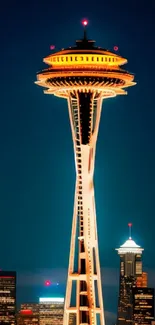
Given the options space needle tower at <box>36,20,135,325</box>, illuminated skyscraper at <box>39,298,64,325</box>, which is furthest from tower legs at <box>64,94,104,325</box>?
illuminated skyscraper at <box>39,298,64,325</box>

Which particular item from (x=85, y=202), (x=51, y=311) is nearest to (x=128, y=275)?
(x=51, y=311)

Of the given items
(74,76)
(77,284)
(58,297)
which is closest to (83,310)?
(77,284)

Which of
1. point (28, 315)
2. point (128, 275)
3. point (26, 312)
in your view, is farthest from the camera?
point (128, 275)

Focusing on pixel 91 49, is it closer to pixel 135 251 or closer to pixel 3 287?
pixel 3 287

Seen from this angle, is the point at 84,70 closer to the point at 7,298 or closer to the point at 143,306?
the point at 7,298

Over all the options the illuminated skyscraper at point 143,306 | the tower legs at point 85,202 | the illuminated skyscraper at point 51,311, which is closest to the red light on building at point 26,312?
the illuminated skyscraper at point 51,311

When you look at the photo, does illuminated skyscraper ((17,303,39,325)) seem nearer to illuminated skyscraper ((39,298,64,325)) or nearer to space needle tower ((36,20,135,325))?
illuminated skyscraper ((39,298,64,325))

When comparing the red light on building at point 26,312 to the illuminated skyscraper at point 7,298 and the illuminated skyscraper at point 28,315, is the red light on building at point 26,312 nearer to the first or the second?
the illuminated skyscraper at point 28,315
